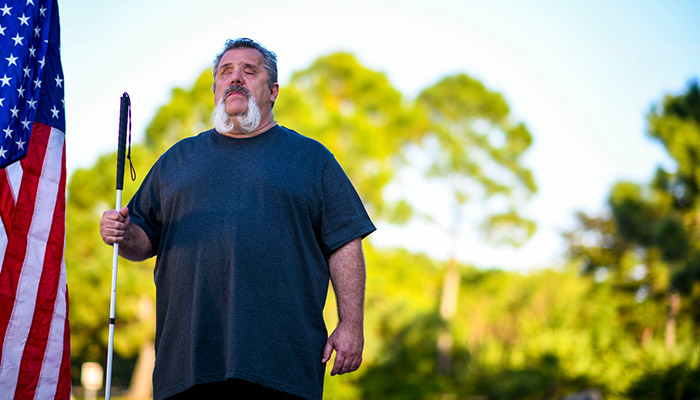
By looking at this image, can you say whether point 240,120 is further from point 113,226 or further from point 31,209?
point 31,209

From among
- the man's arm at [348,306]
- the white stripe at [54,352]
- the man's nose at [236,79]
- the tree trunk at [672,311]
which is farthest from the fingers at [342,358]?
the tree trunk at [672,311]

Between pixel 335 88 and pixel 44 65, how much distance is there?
24.6 m

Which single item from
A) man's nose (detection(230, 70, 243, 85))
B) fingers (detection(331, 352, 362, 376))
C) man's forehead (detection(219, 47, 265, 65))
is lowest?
fingers (detection(331, 352, 362, 376))

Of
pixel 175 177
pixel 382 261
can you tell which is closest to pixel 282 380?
pixel 175 177

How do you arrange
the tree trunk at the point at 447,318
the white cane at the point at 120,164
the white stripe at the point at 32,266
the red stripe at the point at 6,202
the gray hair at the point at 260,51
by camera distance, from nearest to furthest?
the white cane at the point at 120,164
the gray hair at the point at 260,51
the white stripe at the point at 32,266
the red stripe at the point at 6,202
the tree trunk at the point at 447,318

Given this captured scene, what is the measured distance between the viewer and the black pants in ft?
7.68

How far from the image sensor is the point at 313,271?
251 cm

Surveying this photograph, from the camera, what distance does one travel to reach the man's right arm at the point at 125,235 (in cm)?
245

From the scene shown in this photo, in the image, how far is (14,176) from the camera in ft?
10.1

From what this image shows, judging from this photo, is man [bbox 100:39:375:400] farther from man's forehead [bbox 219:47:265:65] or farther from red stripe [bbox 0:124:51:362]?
red stripe [bbox 0:124:51:362]

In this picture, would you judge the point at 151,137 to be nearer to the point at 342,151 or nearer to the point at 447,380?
the point at 342,151

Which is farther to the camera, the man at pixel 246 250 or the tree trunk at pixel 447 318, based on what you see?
the tree trunk at pixel 447 318

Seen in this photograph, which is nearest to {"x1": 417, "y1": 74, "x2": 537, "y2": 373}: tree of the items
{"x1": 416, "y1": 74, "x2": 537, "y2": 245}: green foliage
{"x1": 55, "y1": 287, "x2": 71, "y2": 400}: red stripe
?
{"x1": 416, "y1": 74, "x2": 537, "y2": 245}: green foliage

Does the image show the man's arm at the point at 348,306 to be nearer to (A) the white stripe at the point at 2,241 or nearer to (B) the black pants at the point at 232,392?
(B) the black pants at the point at 232,392
